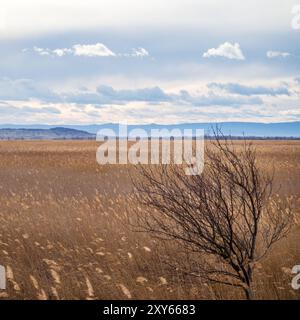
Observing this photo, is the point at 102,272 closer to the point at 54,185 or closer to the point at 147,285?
the point at 147,285

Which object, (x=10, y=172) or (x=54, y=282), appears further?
(x=10, y=172)

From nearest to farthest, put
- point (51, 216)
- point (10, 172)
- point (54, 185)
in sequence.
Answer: point (51, 216) → point (54, 185) → point (10, 172)

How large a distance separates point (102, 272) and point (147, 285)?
1.01m

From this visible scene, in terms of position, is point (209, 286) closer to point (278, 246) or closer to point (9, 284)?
point (278, 246)

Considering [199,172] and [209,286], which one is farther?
[209,286]

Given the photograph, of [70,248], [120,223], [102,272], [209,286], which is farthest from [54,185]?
[209,286]

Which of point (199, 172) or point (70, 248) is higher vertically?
point (199, 172)

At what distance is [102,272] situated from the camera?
8.36m

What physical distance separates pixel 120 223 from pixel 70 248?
6.65 feet

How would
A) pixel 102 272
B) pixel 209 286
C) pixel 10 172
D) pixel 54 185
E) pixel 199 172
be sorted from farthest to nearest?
pixel 10 172, pixel 54 185, pixel 102 272, pixel 209 286, pixel 199 172

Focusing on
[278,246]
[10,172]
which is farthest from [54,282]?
[10,172]

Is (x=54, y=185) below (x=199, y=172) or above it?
below

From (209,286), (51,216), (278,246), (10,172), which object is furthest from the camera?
(10,172)

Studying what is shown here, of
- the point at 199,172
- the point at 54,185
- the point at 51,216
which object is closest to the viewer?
the point at 199,172
